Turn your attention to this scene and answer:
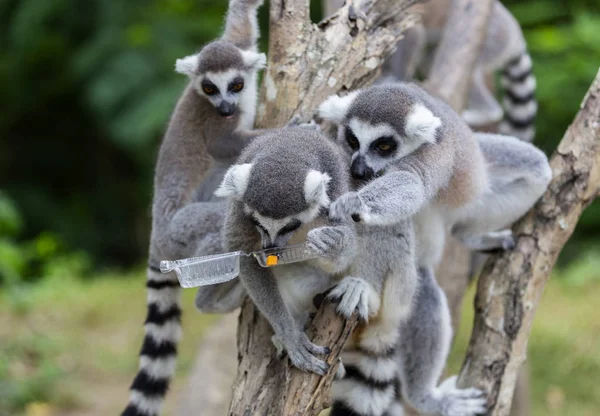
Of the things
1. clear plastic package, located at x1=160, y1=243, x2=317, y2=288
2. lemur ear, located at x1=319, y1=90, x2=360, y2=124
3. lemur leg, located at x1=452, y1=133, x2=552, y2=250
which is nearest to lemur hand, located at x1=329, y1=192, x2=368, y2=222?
clear plastic package, located at x1=160, y1=243, x2=317, y2=288

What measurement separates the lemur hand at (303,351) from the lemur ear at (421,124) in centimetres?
114

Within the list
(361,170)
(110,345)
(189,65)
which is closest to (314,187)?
(361,170)

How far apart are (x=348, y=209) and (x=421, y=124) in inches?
24.9

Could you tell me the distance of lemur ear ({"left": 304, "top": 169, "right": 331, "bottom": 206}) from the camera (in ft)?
10.7

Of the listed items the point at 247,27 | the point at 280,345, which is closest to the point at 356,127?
the point at 280,345

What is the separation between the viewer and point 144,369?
4023mm

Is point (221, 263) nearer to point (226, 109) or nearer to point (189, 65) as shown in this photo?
point (226, 109)

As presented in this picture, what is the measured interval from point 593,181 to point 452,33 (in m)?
2.30

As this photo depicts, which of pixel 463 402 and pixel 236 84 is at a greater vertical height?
pixel 236 84

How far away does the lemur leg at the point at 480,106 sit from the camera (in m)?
7.50

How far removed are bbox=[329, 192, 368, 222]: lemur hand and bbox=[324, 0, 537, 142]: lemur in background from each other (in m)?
3.42

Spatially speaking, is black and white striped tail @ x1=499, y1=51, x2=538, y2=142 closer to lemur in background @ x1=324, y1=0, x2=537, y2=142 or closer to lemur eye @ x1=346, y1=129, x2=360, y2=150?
lemur in background @ x1=324, y1=0, x2=537, y2=142

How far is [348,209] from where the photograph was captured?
3326 mm

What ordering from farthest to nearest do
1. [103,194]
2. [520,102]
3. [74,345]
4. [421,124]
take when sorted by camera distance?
[103,194], [74,345], [520,102], [421,124]
